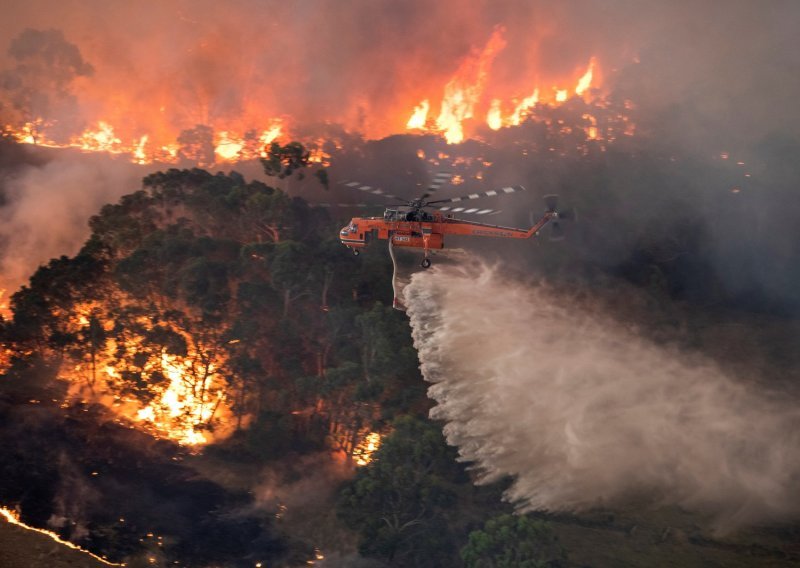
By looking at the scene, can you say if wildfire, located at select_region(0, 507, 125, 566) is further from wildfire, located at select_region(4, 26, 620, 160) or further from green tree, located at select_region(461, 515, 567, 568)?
wildfire, located at select_region(4, 26, 620, 160)

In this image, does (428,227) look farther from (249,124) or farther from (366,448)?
(249,124)

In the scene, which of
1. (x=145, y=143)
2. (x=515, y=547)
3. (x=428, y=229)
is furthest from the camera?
(x=145, y=143)

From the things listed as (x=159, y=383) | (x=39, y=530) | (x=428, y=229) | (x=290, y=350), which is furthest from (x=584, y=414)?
(x=39, y=530)

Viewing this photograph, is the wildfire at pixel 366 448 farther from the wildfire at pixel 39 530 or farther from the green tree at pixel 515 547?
the wildfire at pixel 39 530

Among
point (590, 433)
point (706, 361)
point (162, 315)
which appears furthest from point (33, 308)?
point (706, 361)

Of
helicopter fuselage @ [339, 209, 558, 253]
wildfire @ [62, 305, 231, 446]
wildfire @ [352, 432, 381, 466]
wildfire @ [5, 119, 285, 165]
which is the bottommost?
wildfire @ [352, 432, 381, 466]

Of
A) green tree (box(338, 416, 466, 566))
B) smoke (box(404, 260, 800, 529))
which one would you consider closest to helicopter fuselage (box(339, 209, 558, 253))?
smoke (box(404, 260, 800, 529))
